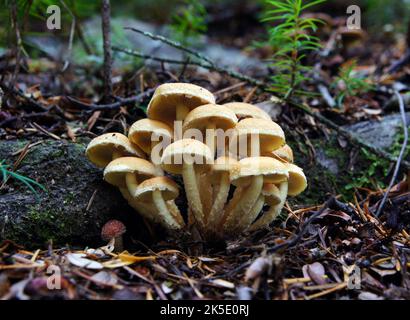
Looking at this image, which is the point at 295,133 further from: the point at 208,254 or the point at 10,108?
the point at 10,108

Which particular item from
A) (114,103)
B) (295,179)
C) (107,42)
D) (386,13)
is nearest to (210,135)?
→ (295,179)

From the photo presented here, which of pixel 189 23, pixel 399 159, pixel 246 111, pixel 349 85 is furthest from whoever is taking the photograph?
pixel 189 23

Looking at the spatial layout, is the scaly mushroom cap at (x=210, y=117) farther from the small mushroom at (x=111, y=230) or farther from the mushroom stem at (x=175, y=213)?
the small mushroom at (x=111, y=230)

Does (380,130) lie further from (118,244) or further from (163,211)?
(118,244)

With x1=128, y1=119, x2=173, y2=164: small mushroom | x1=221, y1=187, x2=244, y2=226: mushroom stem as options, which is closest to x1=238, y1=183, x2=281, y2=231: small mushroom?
x1=221, y1=187, x2=244, y2=226: mushroom stem

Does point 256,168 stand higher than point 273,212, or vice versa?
point 256,168

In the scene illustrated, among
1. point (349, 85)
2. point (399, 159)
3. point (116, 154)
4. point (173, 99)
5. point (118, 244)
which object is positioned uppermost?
point (349, 85)

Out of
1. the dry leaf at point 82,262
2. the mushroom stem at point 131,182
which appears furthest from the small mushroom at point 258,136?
the dry leaf at point 82,262
